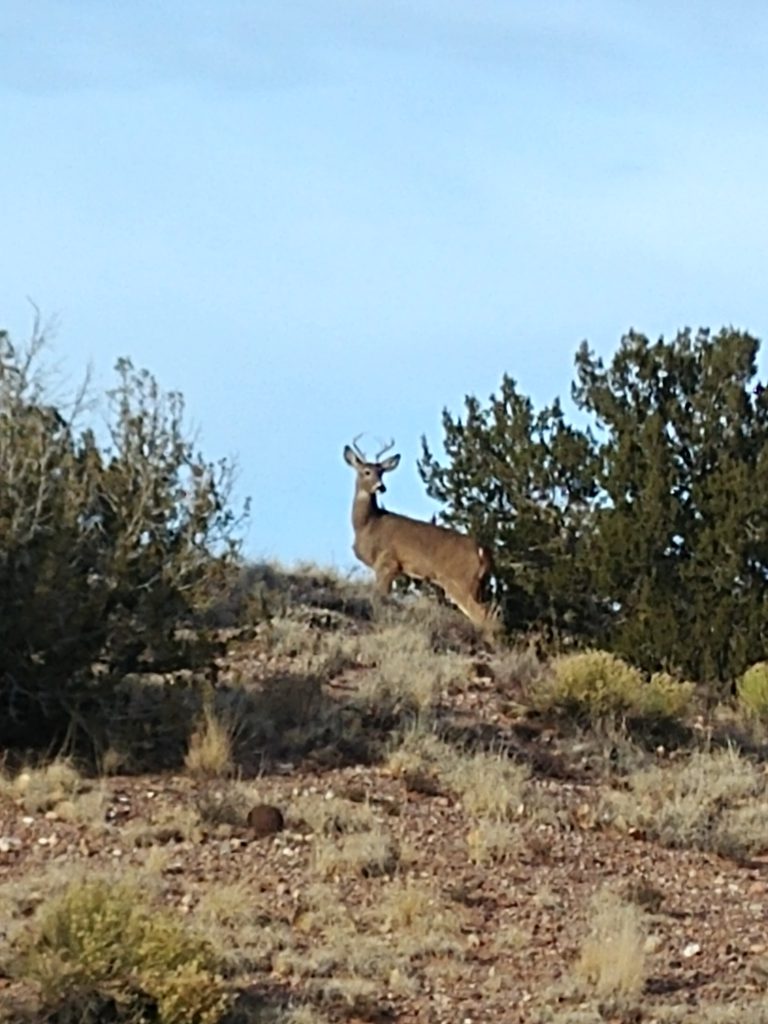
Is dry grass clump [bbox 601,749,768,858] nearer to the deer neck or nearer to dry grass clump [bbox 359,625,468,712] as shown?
dry grass clump [bbox 359,625,468,712]

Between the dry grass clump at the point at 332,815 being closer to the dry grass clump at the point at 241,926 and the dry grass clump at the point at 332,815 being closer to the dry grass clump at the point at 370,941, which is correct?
the dry grass clump at the point at 370,941

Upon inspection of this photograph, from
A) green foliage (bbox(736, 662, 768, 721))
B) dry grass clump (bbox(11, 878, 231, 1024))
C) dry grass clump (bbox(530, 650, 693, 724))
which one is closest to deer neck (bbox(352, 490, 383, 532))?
green foliage (bbox(736, 662, 768, 721))

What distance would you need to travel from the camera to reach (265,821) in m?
12.6

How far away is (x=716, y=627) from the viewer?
66.3ft

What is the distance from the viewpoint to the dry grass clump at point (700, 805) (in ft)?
45.6

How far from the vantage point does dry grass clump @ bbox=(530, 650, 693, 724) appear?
16.6 meters

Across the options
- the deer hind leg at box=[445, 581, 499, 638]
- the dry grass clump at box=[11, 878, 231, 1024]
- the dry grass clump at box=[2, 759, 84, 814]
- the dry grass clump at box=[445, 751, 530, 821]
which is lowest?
the dry grass clump at box=[11, 878, 231, 1024]

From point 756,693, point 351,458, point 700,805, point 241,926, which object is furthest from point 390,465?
point 241,926

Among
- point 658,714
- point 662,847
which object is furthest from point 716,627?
point 662,847

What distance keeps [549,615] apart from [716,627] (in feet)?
6.35

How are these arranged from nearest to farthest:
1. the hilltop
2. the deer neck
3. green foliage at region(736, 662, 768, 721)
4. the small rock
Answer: the hilltop
the small rock
green foliage at region(736, 662, 768, 721)
the deer neck

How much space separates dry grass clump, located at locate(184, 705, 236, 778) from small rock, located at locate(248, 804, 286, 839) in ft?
3.19

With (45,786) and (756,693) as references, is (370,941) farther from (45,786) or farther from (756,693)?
(756,693)

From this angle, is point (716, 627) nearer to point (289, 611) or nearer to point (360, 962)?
point (289, 611)
